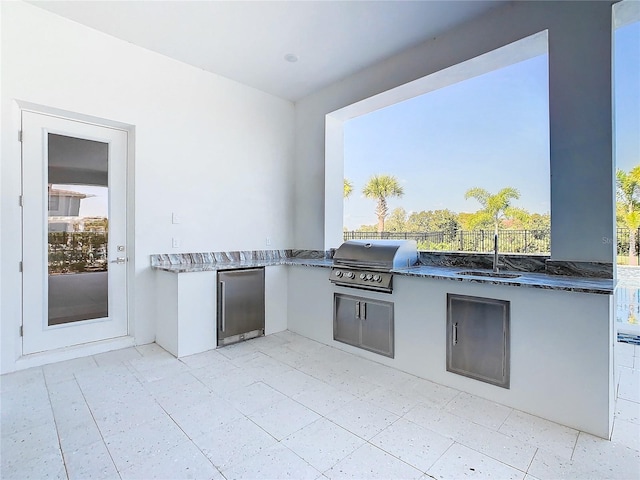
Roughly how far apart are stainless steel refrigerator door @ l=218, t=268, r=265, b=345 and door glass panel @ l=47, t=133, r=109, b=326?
3.80 feet

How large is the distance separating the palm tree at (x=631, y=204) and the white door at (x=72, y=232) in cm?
499

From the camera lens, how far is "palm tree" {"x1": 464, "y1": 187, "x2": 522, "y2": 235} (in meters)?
3.81

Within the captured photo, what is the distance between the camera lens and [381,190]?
4.98 metres

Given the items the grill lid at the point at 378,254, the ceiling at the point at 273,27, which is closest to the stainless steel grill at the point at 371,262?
the grill lid at the point at 378,254

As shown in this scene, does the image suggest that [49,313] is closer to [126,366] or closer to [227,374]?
[126,366]

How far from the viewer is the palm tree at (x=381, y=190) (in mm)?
4846

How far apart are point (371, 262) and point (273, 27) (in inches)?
91.9

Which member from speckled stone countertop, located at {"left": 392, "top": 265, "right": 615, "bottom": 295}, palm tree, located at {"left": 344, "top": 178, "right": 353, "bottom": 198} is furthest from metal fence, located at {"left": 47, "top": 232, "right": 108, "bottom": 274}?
palm tree, located at {"left": 344, "top": 178, "right": 353, "bottom": 198}

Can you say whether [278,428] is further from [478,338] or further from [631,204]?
[631,204]

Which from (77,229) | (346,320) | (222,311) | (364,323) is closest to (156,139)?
(77,229)

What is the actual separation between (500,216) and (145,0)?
402 centimetres

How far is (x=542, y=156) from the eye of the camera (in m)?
3.44

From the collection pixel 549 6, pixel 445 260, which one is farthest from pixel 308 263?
A: pixel 549 6

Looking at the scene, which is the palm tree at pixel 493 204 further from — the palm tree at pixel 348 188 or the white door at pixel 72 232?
the white door at pixel 72 232
